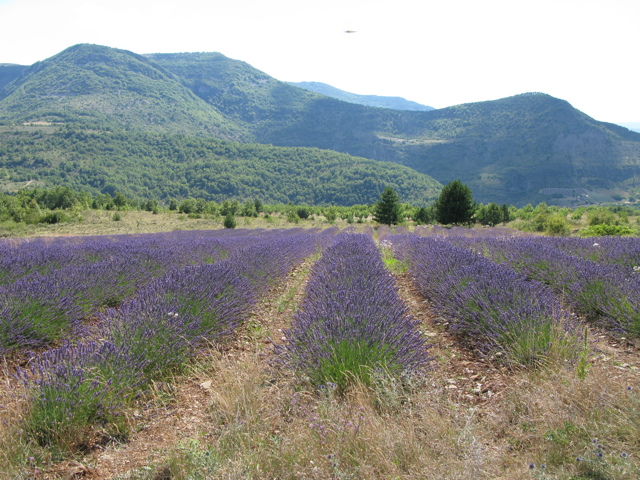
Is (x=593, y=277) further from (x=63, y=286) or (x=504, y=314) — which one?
(x=63, y=286)

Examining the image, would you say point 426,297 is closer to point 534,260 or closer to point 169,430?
point 534,260

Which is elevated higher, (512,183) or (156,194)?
(512,183)

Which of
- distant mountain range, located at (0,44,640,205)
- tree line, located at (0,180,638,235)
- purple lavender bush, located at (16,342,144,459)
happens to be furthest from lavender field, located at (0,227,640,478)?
distant mountain range, located at (0,44,640,205)

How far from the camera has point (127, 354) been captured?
8.75ft

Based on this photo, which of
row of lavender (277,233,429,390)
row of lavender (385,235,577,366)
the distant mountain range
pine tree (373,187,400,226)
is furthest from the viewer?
the distant mountain range

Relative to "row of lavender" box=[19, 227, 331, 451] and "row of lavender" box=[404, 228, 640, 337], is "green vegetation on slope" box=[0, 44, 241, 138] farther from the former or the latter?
"row of lavender" box=[404, 228, 640, 337]

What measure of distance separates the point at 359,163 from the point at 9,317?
4569 inches

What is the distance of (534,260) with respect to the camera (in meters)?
6.27

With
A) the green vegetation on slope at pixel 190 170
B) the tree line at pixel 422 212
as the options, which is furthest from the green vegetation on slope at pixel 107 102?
the tree line at pixel 422 212

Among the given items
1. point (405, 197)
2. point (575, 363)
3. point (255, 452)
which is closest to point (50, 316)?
point (255, 452)

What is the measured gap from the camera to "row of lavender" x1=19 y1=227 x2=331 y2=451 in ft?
7.10

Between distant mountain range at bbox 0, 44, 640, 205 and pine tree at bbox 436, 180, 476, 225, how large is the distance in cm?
6833

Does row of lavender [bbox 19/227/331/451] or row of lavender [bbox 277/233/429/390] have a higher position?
row of lavender [bbox 277/233/429/390]

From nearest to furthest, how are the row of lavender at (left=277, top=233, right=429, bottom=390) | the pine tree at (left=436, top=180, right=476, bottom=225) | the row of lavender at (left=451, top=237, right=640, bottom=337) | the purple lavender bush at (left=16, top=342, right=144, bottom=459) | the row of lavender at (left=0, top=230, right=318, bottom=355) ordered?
1. the purple lavender bush at (left=16, top=342, right=144, bottom=459)
2. the row of lavender at (left=277, top=233, right=429, bottom=390)
3. the row of lavender at (left=0, top=230, right=318, bottom=355)
4. the row of lavender at (left=451, top=237, right=640, bottom=337)
5. the pine tree at (left=436, top=180, right=476, bottom=225)
